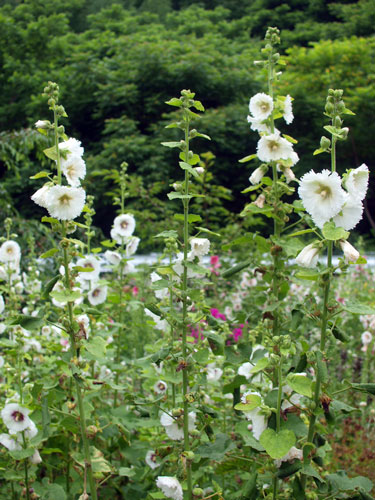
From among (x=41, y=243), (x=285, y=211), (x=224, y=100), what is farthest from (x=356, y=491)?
(x=224, y=100)

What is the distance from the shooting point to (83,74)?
40.0 feet

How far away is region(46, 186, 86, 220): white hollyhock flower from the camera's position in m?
→ 1.47

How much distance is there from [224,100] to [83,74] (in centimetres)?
337

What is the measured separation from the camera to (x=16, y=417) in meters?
1.77

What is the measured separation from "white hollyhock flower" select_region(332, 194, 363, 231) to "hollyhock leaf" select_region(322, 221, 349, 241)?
0.04m

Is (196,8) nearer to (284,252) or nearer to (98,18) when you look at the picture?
(98,18)

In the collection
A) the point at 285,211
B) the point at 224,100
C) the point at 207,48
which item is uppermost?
the point at 285,211

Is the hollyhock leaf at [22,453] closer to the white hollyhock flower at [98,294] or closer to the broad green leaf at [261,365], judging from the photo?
the white hollyhock flower at [98,294]

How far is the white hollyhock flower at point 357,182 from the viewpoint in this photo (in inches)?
52.5

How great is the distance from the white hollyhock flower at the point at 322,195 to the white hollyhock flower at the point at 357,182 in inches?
1.6

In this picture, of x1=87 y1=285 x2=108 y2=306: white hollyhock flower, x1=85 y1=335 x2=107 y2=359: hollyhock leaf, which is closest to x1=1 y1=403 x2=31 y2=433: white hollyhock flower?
x1=85 y1=335 x2=107 y2=359: hollyhock leaf

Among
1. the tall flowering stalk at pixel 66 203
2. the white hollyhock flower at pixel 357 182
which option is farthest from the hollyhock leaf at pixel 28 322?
the white hollyhock flower at pixel 357 182

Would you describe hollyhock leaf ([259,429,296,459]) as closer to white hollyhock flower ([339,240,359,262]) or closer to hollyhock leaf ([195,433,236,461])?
hollyhock leaf ([195,433,236,461])

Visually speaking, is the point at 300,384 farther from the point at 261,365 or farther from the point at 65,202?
the point at 65,202
